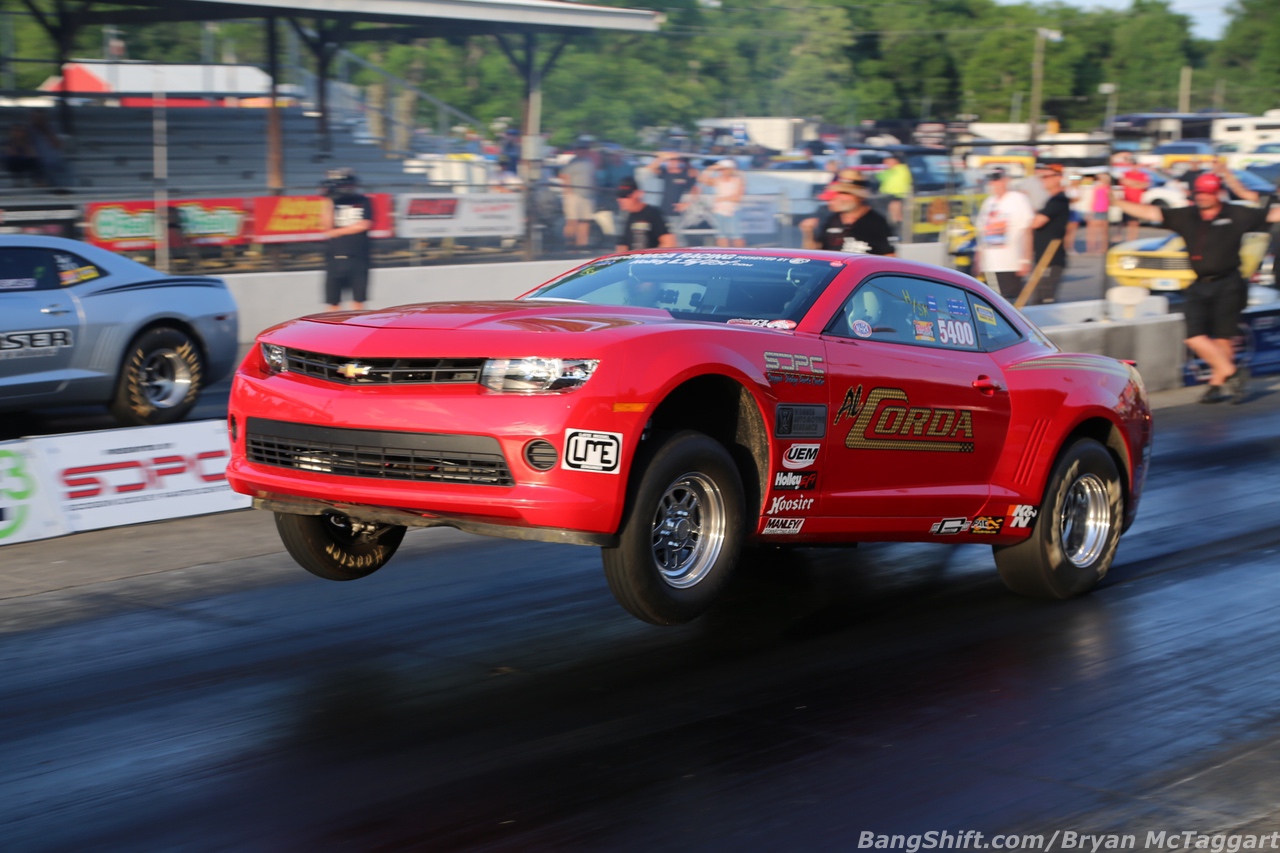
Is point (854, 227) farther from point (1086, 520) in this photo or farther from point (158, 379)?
point (158, 379)

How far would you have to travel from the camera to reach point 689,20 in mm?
48125

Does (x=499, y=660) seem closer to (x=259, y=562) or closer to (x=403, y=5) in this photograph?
(x=259, y=562)

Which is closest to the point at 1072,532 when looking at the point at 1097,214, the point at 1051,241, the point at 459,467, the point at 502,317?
the point at 502,317

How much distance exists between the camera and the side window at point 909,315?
6.24m

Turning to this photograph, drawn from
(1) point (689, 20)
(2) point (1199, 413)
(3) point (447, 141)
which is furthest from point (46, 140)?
(1) point (689, 20)

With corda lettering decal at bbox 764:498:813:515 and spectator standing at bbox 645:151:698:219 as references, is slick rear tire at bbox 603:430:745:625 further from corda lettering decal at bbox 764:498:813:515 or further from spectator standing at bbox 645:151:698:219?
spectator standing at bbox 645:151:698:219

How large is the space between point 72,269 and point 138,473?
A: 3.03 metres

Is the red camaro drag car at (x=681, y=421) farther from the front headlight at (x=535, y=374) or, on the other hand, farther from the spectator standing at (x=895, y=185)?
the spectator standing at (x=895, y=185)

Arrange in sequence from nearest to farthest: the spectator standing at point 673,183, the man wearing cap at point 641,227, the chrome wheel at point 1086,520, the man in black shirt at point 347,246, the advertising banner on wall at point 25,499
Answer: the chrome wheel at point 1086,520, the advertising banner on wall at point 25,499, the man wearing cap at point 641,227, the man in black shirt at point 347,246, the spectator standing at point 673,183

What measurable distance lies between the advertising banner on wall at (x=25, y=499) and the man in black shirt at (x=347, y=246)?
25.2 feet

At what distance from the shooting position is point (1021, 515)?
6914 mm

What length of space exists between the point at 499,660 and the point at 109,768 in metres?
1.68

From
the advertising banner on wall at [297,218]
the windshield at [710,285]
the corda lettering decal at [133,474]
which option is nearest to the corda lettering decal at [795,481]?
the windshield at [710,285]

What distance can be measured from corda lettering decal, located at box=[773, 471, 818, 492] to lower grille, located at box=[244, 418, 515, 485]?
1172 mm
